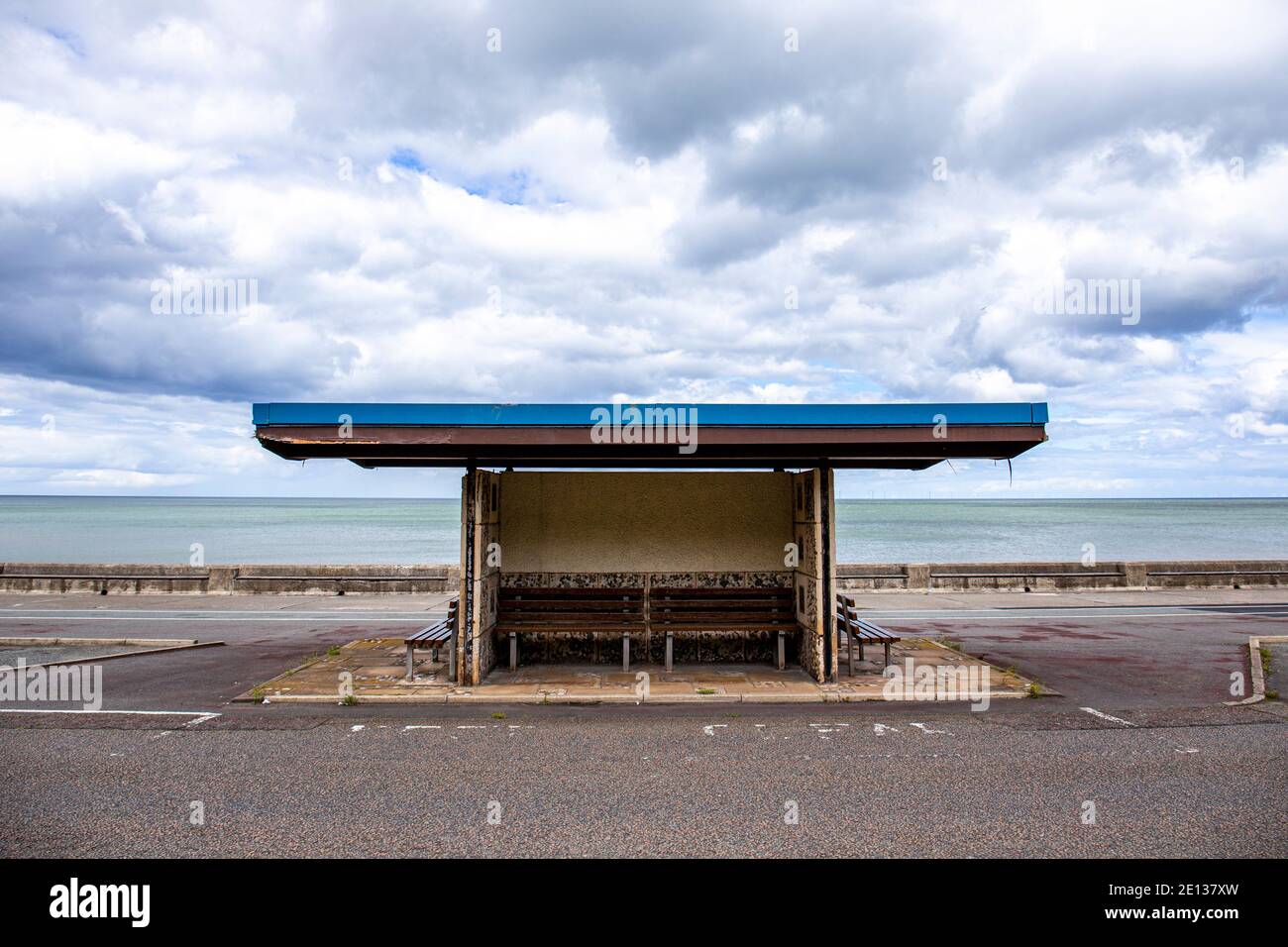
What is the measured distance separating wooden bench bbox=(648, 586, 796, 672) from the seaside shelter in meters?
0.02

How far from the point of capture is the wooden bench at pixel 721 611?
985cm

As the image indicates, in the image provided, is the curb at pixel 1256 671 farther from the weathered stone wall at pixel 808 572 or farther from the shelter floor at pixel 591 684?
the weathered stone wall at pixel 808 572

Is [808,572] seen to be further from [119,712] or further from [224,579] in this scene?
[224,579]

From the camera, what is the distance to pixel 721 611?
10.2 meters

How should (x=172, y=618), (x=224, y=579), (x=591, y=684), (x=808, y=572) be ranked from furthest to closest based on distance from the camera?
(x=224, y=579), (x=172, y=618), (x=808, y=572), (x=591, y=684)

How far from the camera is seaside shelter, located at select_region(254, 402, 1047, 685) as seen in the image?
8.09 metres

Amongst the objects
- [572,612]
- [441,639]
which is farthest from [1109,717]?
[441,639]

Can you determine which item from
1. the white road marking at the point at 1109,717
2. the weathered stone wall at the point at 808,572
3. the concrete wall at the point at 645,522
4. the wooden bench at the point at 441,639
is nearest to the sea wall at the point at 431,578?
the concrete wall at the point at 645,522

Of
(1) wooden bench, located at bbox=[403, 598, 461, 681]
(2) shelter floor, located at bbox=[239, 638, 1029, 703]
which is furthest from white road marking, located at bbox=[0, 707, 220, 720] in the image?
(1) wooden bench, located at bbox=[403, 598, 461, 681]

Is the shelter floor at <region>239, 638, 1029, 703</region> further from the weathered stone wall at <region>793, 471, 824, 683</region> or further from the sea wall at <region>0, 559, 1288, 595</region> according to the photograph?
the sea wall at <region>0, 559, 1288, 595</region>

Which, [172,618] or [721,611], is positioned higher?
[721,611]

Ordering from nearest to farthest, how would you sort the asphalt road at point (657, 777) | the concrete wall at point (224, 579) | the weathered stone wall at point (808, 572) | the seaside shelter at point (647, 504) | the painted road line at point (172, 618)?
the asphalt road at point (657, 777) < the seaside shelter at point (647, 504) < the weathered stone wall at point (808, 572) < the painted road line at point (172, 618) < the concrete wall at point (224, 579)

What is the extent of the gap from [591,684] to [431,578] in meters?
11.1

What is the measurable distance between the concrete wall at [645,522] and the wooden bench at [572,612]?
0.38m
